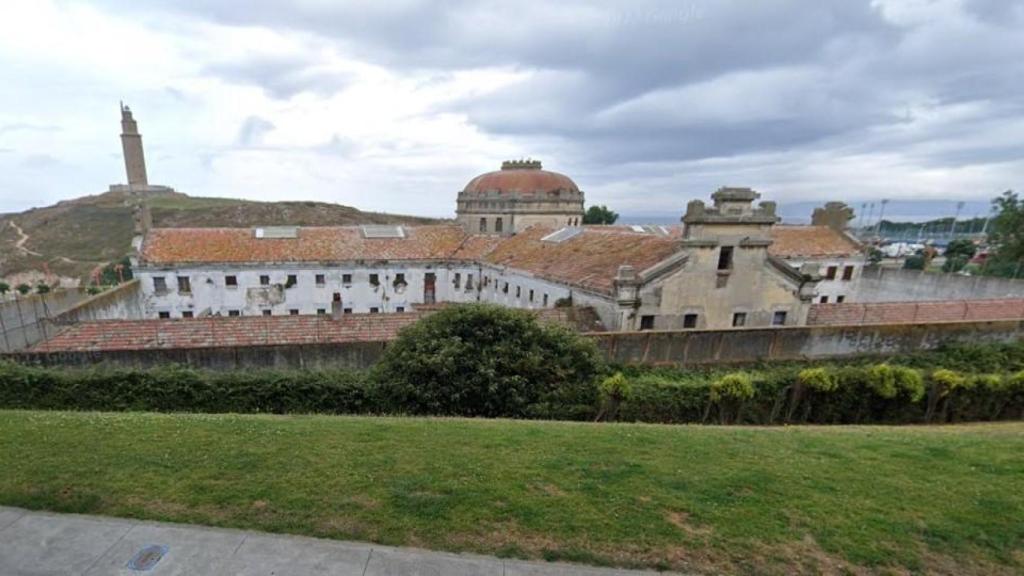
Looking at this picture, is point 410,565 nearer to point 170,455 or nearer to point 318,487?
point 318,487

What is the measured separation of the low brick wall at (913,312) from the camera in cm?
2362

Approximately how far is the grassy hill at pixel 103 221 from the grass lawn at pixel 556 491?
80479mm

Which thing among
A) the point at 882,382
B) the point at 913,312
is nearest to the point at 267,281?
the point at 882,382

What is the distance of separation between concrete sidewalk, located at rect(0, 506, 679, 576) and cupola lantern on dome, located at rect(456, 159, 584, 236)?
34841 mm

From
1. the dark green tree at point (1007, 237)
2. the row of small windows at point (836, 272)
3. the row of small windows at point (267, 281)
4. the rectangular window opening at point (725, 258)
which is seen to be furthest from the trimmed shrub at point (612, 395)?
the dark green tree at point (1007, 237)

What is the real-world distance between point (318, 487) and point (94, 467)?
3.67 meters

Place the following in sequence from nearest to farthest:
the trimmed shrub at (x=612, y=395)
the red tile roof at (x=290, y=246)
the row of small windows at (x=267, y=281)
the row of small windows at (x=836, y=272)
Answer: the trimmed shrub at (x=612, y=395) < the row of small windows at (x=267, y=281) < the red tile roof at (x=290, y=246) < the row of small windows at (x=836, y=272)

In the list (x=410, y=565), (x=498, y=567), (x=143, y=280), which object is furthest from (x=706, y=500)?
(x=143, y=280)

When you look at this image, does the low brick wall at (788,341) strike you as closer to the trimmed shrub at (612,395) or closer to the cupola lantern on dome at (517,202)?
the trimmed shrub at (612,395)

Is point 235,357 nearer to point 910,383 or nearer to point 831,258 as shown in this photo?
point 910,383

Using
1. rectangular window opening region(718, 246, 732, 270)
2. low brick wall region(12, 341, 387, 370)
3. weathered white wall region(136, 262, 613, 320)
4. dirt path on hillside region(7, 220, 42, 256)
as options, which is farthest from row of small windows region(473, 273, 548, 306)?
dirt path on hillside region(7, 220, 42, 256)

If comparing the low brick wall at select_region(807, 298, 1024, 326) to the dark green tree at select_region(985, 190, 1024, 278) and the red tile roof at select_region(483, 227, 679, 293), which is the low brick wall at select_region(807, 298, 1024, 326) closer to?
the red tile roof at select_region(483, 227, 679, 293)

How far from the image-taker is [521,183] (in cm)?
4106

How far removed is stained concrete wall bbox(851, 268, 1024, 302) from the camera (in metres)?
31.6
